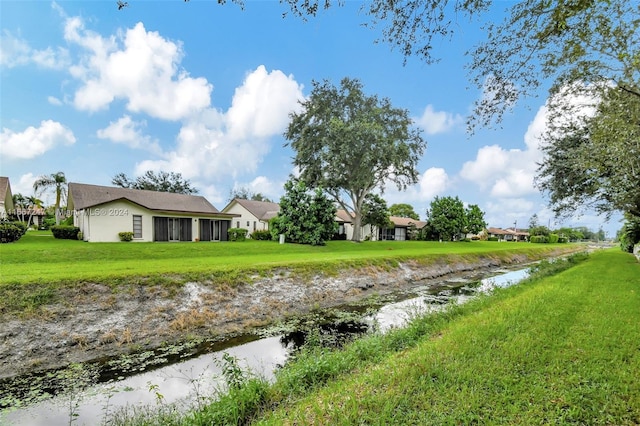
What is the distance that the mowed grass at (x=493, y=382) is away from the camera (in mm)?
3244

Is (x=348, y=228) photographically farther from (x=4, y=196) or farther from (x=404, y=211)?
(x=4, y=196)

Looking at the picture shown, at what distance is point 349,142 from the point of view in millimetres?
27688

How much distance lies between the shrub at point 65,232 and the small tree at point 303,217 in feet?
46.8

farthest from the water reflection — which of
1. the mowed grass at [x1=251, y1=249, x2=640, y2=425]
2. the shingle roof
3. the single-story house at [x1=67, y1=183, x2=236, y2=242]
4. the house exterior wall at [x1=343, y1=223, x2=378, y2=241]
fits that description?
the house exterior wall at [x1=343, y1=223, x2=378, y2=241]

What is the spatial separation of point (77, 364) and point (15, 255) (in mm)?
10256

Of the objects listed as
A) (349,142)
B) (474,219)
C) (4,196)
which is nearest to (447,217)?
(474,219)

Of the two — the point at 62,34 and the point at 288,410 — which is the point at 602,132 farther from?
the point at 62,34

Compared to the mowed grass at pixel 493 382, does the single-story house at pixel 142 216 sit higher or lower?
higher

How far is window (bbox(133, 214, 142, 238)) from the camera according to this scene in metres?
22.4

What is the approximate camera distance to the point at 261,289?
11.3 metres

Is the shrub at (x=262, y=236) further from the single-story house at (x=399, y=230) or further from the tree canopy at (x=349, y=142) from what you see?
the single-story house at (x=399, y=230)

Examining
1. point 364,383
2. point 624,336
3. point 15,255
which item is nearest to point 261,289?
point 364,383

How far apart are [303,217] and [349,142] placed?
790cm

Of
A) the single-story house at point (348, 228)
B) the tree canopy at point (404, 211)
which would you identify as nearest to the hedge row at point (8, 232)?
the single-story house at point (348, 228)
